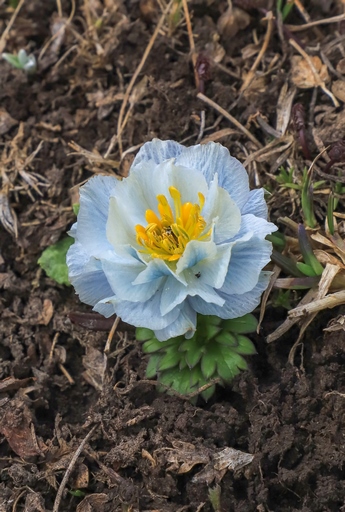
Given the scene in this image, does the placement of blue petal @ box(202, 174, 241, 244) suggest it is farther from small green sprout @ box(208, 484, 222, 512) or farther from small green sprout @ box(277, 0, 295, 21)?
small green sprout @ box(277, 0, 295, 21)

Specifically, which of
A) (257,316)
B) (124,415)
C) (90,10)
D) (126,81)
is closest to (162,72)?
(126,81)

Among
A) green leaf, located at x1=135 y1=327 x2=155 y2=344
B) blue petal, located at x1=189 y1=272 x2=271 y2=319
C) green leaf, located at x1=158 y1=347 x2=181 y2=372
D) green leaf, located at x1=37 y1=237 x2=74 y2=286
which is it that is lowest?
green leaf, located at x1=158 y1=347 x2=181 y2=372

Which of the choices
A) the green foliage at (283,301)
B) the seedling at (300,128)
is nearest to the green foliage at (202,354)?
the green foliage at (283,301)

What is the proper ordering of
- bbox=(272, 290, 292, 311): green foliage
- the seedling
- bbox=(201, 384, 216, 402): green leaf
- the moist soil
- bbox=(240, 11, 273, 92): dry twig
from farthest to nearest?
1. bbox=(240, 11, 273, 92): dry twig
2. the seedling
3. bbox=(272, 290, 292, 311): green foliage
4. bbox=(201, 384, 216, 402): green leaf
5. the moist soil

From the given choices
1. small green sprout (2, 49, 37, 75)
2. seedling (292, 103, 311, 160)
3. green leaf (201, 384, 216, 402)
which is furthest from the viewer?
small green sprout (2, 49, 37, 75)

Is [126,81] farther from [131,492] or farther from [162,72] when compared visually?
[131,492]

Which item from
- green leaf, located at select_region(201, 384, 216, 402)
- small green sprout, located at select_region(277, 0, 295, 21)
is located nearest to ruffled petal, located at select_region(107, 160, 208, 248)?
green leaf, located at select_region(201, 384, 216, 402)
